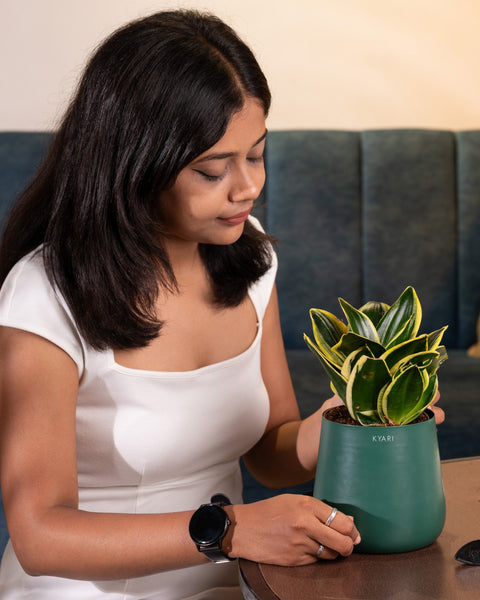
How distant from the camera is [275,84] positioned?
2.69 metres

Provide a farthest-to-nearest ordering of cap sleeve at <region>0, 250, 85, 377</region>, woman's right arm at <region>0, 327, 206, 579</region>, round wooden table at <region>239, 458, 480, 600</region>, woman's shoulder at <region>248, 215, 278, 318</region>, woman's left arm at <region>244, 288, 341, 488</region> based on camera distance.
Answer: woman's shoulder at <region>248, 215, 278, 318</region> → woman's left arm at <region>244, 288, 341, 488</region> → cap sleeve at <region>0, 250, 85, 377</region> → woman's right arm at <region>0, 327, 206, 579</region> → round wooden table at <region>239, 458, 480, 600</region>

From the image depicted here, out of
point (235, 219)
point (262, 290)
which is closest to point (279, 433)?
point (262, 290)

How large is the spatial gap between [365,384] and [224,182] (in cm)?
37

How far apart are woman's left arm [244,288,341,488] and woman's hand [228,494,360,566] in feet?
0.84

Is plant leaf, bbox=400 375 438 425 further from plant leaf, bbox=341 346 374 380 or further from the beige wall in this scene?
the beige wall

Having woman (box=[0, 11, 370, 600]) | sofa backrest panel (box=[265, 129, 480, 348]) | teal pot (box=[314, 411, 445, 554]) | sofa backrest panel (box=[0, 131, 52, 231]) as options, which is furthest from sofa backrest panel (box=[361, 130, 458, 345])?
teal pot (box=[314, 411, 445, 554])

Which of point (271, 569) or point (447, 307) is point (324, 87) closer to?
point (447, 307)

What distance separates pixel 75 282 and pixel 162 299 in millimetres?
160

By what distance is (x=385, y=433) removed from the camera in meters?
0.72

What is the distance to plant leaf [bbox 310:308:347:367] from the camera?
76 cm

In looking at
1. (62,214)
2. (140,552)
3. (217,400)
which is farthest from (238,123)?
(140,552)

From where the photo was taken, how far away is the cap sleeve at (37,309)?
911 mm

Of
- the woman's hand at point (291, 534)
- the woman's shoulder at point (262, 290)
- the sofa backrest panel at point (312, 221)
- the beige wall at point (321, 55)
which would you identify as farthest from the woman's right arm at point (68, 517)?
the beige wall at point (321, 55)

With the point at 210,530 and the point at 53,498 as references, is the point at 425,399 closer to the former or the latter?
the point at 210,530
